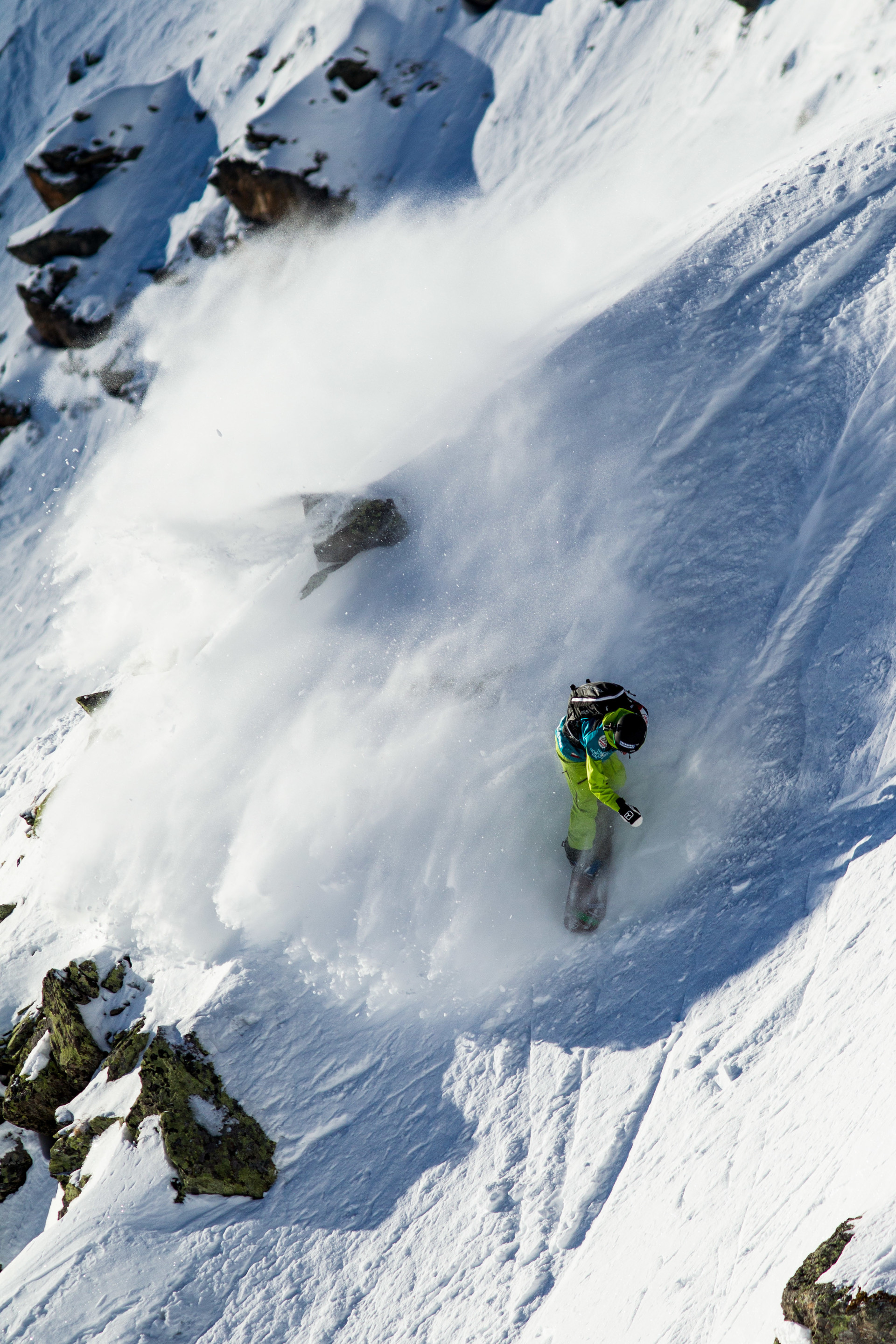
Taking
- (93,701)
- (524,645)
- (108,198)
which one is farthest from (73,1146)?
(108,198)

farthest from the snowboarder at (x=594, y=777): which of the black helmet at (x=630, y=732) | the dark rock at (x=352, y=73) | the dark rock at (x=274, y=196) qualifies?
the dark rock at (x=352, y=73)

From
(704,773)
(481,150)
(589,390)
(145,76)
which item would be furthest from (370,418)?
(145,76)

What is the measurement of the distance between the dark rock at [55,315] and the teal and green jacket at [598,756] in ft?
83.0

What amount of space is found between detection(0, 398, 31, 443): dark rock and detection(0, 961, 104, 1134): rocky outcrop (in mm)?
23286

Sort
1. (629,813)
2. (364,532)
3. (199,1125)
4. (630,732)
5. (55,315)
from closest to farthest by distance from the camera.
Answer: (630,732) < (629,813) < (199,1125) < (364,532) < (55,315)

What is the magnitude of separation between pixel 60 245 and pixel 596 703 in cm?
2876

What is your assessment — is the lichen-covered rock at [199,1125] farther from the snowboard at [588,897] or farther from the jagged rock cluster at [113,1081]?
the snowboard at [588,897]

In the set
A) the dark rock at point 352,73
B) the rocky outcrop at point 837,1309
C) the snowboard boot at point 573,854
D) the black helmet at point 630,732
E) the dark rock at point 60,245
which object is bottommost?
the snowboard boot at point 573,854

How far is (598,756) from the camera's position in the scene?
20.3ft

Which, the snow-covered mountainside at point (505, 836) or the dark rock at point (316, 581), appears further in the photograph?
the dark rock at point (316, 581)

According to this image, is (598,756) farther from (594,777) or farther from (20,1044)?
(20,1044)

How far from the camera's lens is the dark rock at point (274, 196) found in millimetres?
21594

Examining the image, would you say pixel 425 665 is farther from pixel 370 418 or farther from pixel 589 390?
pixel 370 418

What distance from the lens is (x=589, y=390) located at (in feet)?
27.6
